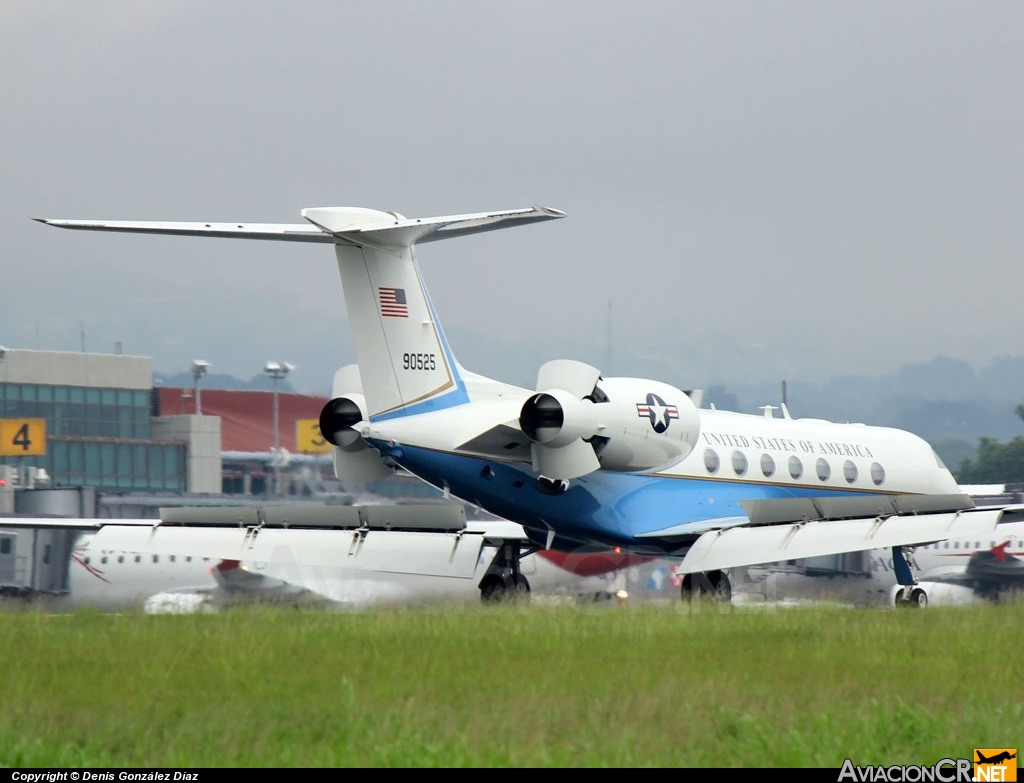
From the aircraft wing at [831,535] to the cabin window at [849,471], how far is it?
187 inches

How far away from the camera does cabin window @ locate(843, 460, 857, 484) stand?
2561cm

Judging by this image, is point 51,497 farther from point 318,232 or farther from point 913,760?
point 913,760

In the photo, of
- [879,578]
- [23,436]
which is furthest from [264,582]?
[23,436]

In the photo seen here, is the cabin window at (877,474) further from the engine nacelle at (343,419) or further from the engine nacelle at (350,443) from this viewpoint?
the engine nacelle at (343,419)

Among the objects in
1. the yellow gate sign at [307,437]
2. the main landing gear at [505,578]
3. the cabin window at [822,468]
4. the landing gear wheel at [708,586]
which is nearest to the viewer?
the landing gear wheel at [708,586]

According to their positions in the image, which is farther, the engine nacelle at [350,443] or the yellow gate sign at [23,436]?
the yellow gate sign at [23,436]

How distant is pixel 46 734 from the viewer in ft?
29.8

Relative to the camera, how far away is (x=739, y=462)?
23.9m

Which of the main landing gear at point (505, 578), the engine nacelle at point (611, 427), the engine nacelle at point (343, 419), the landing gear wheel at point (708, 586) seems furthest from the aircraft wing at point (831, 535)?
the engine nacelle at point (343, 419)

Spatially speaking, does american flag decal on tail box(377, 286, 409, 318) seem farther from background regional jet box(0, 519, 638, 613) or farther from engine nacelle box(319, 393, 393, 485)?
background regional jet box(0, 519, 638, 613)

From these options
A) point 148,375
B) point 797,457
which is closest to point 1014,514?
point 797,457

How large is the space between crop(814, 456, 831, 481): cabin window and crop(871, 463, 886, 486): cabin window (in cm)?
119

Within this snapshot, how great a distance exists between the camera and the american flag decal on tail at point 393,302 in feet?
64.0

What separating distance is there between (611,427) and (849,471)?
23.3 ft
